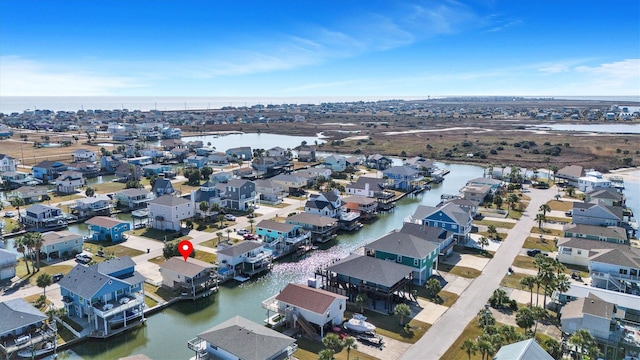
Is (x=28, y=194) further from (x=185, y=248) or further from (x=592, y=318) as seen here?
(x=592, y=318)

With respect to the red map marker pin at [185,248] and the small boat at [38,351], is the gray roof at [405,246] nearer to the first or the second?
the red map marker pin at [185,248]

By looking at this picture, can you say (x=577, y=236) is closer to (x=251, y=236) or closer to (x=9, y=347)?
(x=251, y=236)

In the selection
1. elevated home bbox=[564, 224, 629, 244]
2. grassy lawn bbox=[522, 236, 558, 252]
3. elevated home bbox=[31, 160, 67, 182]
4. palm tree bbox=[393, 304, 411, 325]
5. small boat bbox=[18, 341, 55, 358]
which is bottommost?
grassy lawn bbox=[522, 236, 558, 252]

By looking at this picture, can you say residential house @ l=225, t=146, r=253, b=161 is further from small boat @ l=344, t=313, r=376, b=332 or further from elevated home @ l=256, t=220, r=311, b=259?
small boat @ l=344, t=313, r=376, b=332

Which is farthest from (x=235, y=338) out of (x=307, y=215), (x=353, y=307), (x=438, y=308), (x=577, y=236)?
(x=577, y=236)

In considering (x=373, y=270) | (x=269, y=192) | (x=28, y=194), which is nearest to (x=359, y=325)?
(x=373, y=270)

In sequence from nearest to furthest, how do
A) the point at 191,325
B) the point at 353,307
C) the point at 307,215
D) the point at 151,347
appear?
the point at 151,347, the point at 191,325, the point at 353,307, the point at 307,215

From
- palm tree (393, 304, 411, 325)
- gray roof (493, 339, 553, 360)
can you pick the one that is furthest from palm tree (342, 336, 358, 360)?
gray roof (493, 339, 553, 360)
